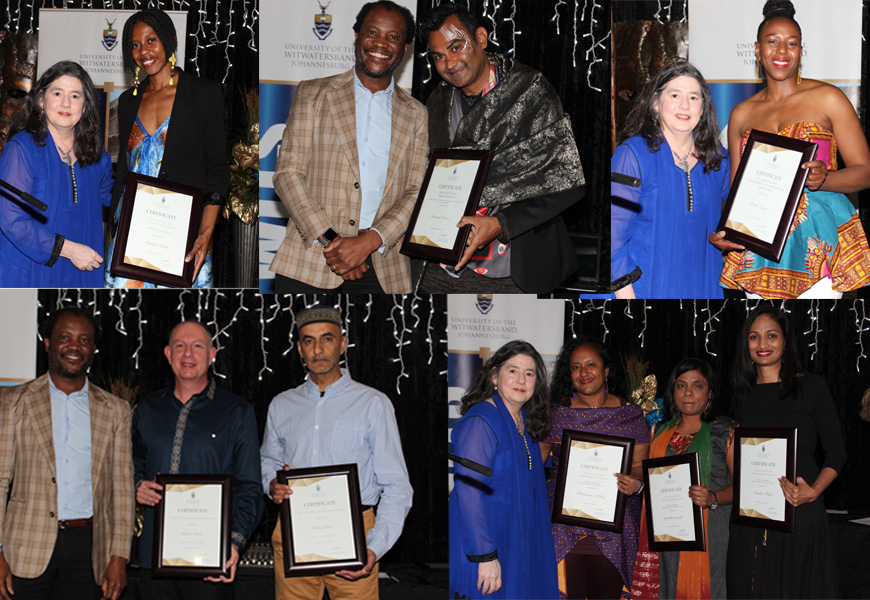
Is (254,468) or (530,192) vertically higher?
(530,192)

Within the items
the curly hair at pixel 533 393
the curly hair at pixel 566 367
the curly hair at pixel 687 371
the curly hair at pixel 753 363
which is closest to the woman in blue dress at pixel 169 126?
the curly hair at pixel 533 393

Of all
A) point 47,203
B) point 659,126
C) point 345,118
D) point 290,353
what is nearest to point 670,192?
point 659,126

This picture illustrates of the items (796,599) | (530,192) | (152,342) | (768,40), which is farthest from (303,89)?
(796,599)

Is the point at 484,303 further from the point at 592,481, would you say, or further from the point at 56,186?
the point at 56,186

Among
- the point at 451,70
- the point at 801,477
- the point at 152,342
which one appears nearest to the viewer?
the point at 451,70

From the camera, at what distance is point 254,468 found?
4039mm

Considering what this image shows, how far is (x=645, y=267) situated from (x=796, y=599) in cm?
178

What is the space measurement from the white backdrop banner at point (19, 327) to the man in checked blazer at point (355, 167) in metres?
1.40

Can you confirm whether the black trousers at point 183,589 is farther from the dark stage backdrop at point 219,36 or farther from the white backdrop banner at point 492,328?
the dark stage backdrop at point 219,36

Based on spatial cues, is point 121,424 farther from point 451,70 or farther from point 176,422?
point 451,70

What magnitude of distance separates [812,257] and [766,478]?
1.13m

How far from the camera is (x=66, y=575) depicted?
4004 millimetres

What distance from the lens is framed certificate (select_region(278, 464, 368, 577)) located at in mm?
3979

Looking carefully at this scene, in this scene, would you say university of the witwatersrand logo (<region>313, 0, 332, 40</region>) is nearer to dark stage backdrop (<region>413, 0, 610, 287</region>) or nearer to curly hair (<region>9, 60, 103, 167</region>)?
dark stage backdrop (<region>413, 0, 610, 287</region>)
